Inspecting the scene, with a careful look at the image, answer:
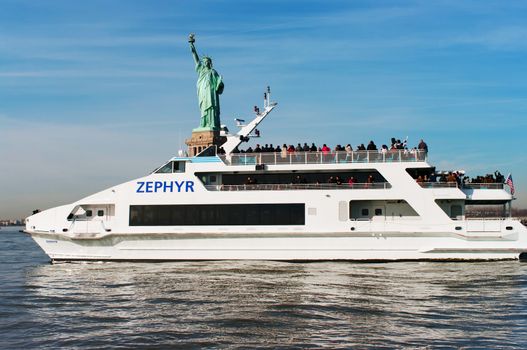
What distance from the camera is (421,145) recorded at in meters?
22.4

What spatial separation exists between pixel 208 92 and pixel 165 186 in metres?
18.0

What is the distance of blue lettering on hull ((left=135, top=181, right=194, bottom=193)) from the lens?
2269 cm

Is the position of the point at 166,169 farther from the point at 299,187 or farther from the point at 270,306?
the point at 270,306

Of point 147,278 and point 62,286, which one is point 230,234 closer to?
point 147,278

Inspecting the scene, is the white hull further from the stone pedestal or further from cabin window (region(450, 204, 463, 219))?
the stone pedestal

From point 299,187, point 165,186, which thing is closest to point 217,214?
point 165,186

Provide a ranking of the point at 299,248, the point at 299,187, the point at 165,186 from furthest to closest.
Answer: the point at 165,186 < the point at 299,187 < the point at 299,248

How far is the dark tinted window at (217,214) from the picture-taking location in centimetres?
2191

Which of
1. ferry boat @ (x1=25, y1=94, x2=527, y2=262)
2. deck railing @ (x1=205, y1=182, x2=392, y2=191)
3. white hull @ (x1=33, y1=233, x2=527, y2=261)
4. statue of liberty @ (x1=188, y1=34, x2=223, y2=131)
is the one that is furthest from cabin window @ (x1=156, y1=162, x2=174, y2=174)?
statue of liberty @ (x1=188, y1=34, x2=223, y2=131)

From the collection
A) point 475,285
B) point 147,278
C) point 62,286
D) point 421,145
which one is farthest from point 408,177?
point 62,286

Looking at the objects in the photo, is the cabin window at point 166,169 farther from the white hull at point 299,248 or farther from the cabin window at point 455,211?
the cabin window at point 455,211

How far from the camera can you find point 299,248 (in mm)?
21500

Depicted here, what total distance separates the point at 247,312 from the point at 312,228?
8715mm

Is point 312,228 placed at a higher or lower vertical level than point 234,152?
lower
